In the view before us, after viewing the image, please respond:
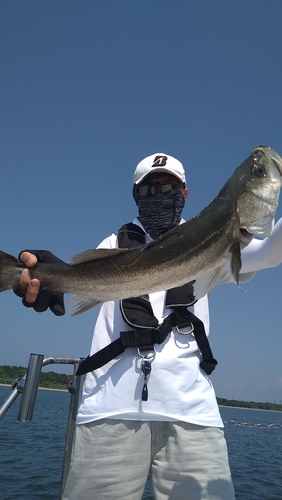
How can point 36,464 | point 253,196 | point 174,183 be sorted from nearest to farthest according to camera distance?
1. point 253,196
2. point 174,183
3. point 36,464

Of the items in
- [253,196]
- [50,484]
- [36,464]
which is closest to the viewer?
[253,196]

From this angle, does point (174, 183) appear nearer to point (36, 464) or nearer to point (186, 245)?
point (186, 245)

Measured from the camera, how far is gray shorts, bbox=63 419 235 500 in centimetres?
331

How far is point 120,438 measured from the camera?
3.44 meters

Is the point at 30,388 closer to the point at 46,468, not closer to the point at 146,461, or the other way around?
the point at 146,461

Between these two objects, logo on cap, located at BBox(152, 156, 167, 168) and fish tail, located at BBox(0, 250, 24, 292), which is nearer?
fish tail, located at BBox(0, 250, 24, 292)

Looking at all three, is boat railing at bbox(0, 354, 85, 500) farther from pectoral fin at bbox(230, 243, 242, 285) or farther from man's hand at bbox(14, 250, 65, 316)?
pectoral fin at bbox(230, 243, 242, 285)

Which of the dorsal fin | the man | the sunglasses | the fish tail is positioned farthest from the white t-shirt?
the sunglasses

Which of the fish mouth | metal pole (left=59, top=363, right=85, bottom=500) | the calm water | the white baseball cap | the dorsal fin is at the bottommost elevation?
the calm water

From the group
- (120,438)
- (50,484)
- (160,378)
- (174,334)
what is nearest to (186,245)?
(174,334)

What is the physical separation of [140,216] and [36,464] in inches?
558

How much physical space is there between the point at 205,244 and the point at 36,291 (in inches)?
63.6

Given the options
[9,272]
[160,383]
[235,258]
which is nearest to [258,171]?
[235,258]

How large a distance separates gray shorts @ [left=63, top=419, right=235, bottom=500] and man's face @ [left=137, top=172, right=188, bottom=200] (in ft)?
8.04
